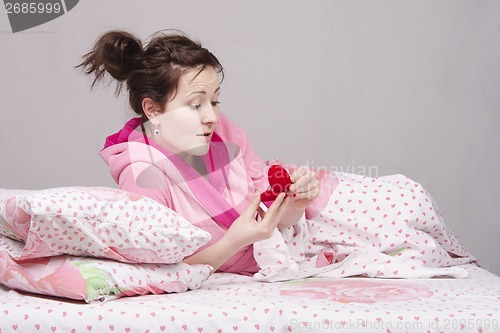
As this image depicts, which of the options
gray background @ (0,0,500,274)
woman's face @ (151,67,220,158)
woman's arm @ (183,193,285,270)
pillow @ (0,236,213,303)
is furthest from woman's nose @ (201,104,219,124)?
gray background @ (0,0,500,274)

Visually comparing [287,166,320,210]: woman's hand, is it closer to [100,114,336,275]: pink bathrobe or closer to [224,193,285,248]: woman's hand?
[224,193,285,248]: woman's hand

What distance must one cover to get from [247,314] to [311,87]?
6.13 ft

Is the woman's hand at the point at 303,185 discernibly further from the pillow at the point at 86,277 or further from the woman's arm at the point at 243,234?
the pillow at the point at 86,277

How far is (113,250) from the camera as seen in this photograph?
5.28 ft

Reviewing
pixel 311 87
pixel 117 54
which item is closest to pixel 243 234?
pixel 117 54

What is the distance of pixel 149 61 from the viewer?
2020mm

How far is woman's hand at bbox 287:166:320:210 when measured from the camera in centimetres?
182

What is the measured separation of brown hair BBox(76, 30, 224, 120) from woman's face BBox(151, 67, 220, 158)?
0.02 metres

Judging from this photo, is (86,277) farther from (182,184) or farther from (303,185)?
(303,185)

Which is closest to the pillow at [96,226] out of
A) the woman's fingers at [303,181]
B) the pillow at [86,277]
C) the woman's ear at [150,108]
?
the pillow at [86,277]

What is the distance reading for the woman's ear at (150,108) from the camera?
2.01m

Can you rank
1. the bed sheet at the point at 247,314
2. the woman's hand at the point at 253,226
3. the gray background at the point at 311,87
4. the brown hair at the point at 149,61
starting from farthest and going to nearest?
the gray background at the point at 311,87 < the brown hair at the point at 149,61 < the woman's hand at the point at 253,226 < the bed sheet at the point at 247,314

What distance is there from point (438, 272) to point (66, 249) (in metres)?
0.92

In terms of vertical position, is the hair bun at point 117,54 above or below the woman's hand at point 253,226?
above
